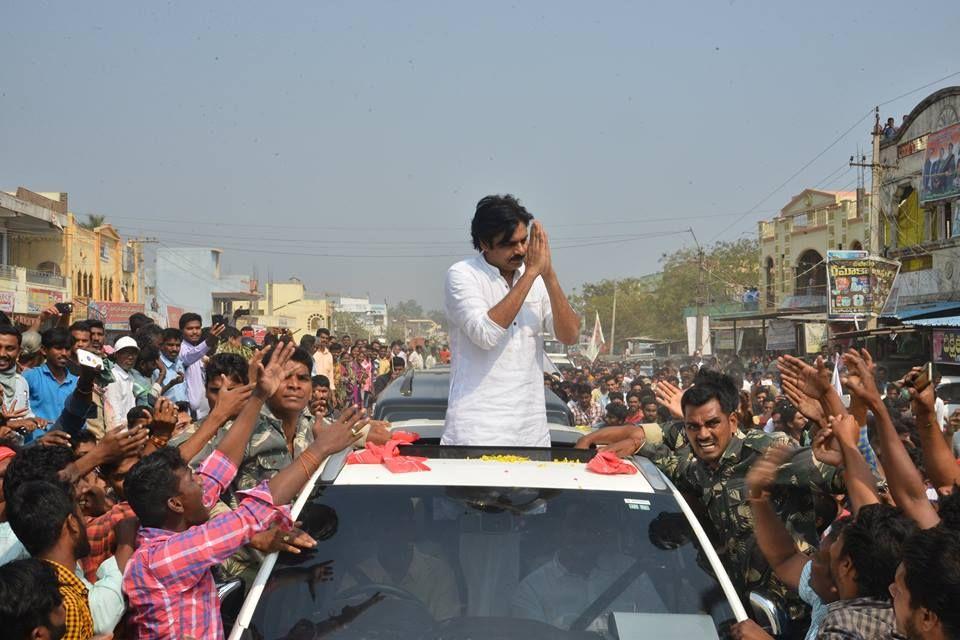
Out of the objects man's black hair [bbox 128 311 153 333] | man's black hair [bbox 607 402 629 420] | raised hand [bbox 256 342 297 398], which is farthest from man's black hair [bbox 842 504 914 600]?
man's black hair [bbox 607 402 629 420]

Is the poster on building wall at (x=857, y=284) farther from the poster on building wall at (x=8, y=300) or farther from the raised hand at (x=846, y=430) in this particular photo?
the raised hand at (x=846, y=430)

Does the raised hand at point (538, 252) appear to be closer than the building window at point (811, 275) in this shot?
→ Yes

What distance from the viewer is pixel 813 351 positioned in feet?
121

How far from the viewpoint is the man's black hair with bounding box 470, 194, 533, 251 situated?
164 inches

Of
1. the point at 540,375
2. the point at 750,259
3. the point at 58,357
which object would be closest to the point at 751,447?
the point at 540,375

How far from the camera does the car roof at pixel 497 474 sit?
346 centimetres

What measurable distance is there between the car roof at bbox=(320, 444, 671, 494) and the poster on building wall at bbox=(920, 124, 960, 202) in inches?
1048

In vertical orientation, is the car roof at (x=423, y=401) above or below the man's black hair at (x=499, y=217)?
below

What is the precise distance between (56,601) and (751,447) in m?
2.70

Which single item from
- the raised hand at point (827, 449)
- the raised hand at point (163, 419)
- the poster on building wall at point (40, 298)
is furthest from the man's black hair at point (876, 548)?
the poster on building wall at point (40, 298)

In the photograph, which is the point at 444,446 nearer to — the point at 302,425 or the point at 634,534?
the point at 634,534

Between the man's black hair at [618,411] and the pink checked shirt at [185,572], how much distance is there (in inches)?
311

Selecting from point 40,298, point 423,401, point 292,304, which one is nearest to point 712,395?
point 423,401

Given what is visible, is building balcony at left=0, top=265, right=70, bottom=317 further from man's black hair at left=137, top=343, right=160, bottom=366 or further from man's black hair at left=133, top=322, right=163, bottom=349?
man's black hair at left=137, top=343, right=160, bottom=366
